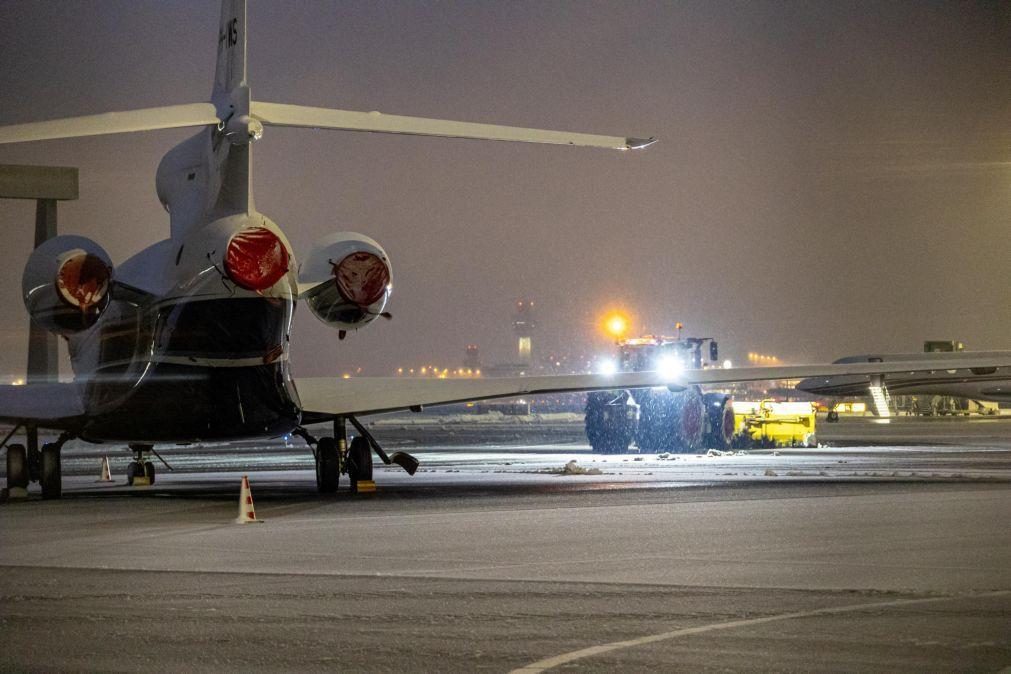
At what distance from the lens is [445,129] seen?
18.7m

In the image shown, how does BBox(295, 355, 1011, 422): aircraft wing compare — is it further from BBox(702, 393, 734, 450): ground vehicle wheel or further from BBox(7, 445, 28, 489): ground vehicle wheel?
BBox(702, 393, 734, 450): ground vehicle wheel

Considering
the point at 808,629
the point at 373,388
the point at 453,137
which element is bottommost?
the point at 808,629

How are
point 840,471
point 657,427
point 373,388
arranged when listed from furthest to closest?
point 657,427 → point 840,471 → point 373,388

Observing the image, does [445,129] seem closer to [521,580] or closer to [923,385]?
[521,580]

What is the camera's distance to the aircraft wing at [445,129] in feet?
60.2

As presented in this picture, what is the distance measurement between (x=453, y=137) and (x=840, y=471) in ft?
45.3

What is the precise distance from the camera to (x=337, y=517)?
18.7 metres

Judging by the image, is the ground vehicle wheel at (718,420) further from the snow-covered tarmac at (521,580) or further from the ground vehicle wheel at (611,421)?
the snow-covered tarmac at (521,580)

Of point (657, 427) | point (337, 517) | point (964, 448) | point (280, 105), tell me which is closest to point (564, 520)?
point (337, 517)

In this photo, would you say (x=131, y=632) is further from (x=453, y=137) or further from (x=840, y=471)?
(x=840, y=471)

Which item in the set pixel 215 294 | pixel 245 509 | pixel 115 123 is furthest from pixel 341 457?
pixel 115 123

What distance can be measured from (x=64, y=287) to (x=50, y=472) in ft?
17.8

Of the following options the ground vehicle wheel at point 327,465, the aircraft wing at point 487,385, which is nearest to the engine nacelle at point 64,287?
the aircraft wing at point 487,385

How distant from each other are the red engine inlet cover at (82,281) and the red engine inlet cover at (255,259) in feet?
6.70
